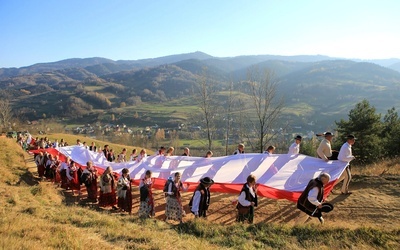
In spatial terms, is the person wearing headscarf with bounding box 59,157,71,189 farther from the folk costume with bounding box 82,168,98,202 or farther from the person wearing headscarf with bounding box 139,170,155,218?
the person wearing headscarf with bounding box 139,170,155,218

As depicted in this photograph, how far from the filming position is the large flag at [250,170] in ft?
31.0

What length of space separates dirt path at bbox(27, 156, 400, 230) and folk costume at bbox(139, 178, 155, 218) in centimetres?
48

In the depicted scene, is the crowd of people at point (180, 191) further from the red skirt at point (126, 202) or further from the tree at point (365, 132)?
the tree at point (365, 132)

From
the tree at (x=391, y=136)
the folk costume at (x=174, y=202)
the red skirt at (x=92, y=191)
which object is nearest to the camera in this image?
the folk costume at (x=174, y=202)

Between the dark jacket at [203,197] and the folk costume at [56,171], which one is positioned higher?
the dark jacket at [203,197]

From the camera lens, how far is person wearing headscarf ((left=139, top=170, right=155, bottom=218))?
1010 cm

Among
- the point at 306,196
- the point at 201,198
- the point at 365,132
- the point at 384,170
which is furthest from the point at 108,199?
the point at 365,132

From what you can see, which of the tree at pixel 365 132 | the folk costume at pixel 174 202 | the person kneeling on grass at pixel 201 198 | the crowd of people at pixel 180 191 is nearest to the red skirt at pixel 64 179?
the crowd of people at pixel 180 191

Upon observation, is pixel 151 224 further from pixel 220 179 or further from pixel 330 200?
pixel 330 200

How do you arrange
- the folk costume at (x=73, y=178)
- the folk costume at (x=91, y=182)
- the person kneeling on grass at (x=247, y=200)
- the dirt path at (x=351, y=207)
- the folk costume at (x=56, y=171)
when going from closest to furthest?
1. the person kneeling on grass at (x=247, y=200)
2. the dirt path at (x=351, y=207)
3. the folk costume at (x=91, y=182)
4. the folk costume at (x=73, y=178)
5. the folk costume at (x=56, y=171)

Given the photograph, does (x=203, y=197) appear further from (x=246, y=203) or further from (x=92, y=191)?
(x=92, y=191)

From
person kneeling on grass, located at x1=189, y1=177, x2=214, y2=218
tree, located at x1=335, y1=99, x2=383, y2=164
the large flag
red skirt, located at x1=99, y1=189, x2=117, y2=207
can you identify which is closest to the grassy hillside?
person kneeling on grass, located at x1=189, y1=177, x2=214, y2=218

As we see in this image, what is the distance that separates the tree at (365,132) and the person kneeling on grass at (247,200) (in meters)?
17.0

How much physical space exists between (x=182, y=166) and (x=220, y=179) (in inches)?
90.1
